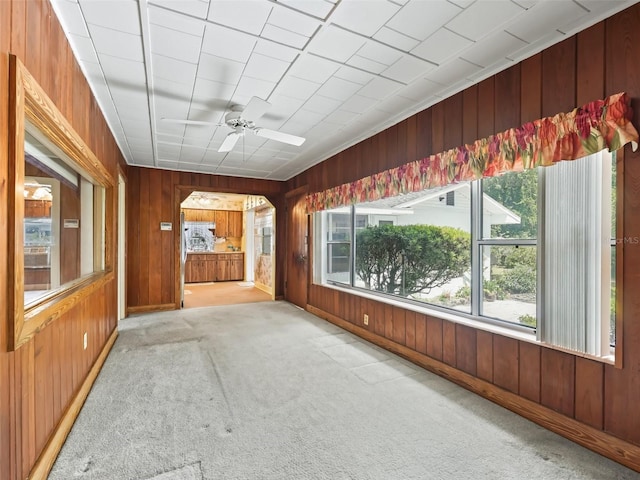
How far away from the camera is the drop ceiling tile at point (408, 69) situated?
7.86 ft

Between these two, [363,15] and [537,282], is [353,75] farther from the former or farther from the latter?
[537,282]

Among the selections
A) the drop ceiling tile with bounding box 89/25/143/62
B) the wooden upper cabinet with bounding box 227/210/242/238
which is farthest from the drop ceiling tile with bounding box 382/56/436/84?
the wooden upper cabinet with bounding box 227/210/242/238

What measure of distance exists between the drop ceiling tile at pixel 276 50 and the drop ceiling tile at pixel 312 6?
1.29 ft

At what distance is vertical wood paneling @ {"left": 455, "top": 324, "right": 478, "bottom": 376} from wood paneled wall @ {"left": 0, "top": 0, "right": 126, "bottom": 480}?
2912 mm

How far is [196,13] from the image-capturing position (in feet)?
6.24

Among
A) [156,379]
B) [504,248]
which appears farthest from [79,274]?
[504,248]

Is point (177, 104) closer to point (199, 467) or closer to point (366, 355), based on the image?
point (199, 467)

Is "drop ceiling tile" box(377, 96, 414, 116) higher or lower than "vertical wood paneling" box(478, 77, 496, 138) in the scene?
higher

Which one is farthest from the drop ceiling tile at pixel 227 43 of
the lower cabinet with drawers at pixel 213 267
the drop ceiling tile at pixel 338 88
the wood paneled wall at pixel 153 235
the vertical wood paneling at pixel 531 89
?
the lower cabinet with drawers at pixel 213 267

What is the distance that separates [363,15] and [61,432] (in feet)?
10.3

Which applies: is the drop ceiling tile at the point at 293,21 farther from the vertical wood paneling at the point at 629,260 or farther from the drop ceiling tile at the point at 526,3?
the vertical wood paneling at the point at 629,260

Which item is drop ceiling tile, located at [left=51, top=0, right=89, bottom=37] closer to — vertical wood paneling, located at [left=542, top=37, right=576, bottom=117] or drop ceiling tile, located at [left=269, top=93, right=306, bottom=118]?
drop ceiling tile, located at [left=269, top=93, right=306, bottom=118]

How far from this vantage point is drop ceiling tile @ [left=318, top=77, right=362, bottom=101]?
2738mm

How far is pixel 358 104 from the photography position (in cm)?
317
